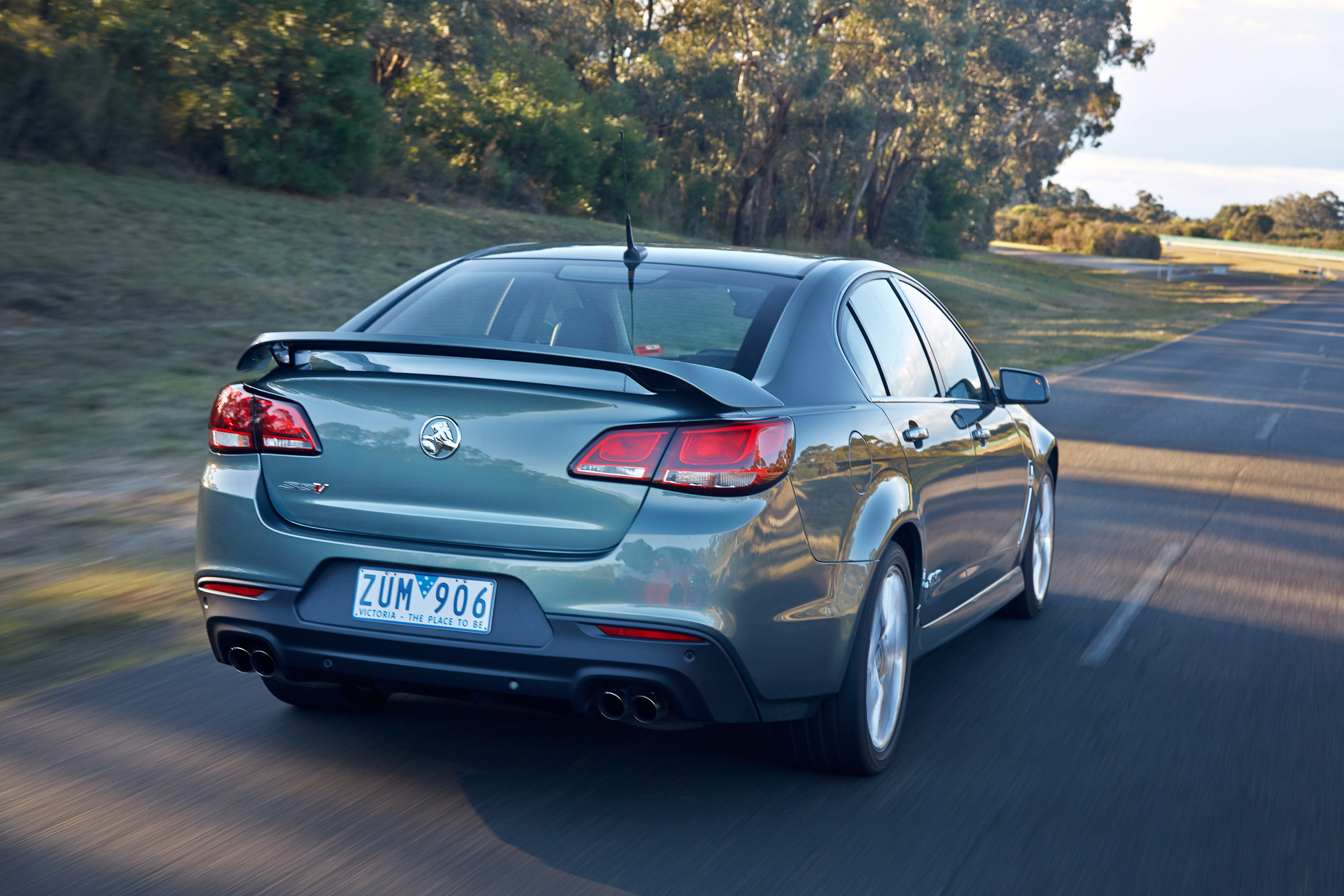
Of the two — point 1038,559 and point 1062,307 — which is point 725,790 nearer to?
point 1038,559

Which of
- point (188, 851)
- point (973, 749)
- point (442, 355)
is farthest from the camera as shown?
point (973, 749)

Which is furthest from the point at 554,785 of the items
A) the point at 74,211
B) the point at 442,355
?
the point at 74,211

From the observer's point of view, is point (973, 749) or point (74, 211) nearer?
point (973, 749)

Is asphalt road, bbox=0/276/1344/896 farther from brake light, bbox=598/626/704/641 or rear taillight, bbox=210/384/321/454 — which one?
rear taillight, bbox=210/384/321/454

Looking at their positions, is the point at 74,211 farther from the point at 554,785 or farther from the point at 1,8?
the point at 554,785

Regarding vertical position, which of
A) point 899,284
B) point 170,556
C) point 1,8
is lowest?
point 170,556

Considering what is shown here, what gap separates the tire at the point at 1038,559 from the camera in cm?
667

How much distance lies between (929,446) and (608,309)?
4.15ft

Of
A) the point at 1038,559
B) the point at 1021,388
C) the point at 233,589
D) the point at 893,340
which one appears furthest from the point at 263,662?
the point at 1038,559

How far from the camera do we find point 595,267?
4895 mm

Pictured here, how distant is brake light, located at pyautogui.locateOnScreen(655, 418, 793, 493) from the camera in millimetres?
3783

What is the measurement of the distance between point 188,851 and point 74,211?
1651cm

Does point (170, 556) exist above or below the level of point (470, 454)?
below

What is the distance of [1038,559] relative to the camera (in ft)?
22.7
